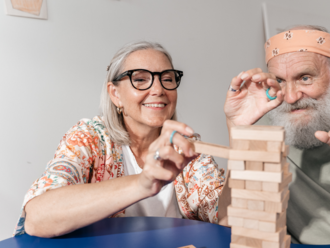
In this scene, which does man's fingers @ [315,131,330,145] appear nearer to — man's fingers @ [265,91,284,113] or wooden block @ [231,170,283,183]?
man's fingers @ [265,91,284,113]

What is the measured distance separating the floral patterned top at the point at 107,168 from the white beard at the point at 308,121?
0.47m

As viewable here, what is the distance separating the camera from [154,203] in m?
1.51

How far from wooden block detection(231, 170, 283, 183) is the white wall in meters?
1.99

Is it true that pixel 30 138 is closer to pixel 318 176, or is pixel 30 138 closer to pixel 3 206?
pixel 3 206

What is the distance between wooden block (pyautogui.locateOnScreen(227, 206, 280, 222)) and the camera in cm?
73

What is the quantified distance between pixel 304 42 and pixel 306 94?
0.93 ft

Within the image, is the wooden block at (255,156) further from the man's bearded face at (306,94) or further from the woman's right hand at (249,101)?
the man's bearded face at (306,94)

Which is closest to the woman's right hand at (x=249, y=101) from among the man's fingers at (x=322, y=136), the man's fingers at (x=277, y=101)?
the man's fingers at (x=277, y=101)

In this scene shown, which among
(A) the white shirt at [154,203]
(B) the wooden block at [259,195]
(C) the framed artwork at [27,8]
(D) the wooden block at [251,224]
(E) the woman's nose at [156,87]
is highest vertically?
(C) the framed artwork at [27,8]

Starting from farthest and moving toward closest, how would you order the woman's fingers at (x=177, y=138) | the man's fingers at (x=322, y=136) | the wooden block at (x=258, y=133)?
the man's fingers at (x=322, y=136), the woman's fingers at (x=177, y=138), the wooden block at (x=258, y=133)

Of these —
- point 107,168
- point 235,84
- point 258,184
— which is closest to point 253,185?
point 258,184

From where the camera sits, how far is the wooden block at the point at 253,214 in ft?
2.39

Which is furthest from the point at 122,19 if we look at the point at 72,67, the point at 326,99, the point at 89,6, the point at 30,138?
the point at 326,99

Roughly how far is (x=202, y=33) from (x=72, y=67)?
145cm
